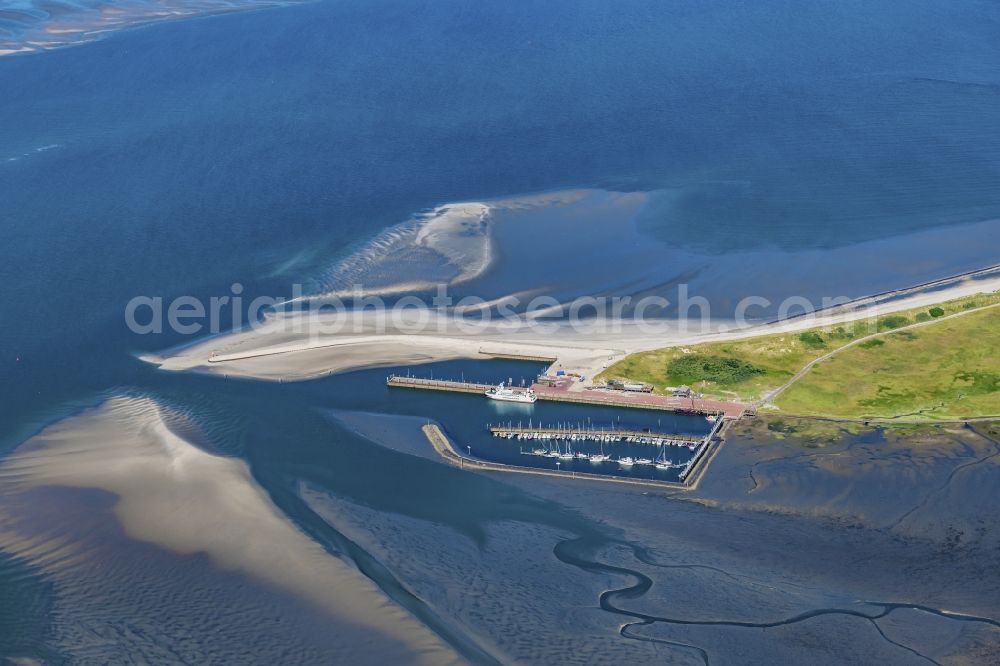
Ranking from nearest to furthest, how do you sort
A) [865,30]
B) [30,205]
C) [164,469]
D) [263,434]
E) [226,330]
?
[164,469] → [263,434] → [226,330] → [30,205] → [865,30]

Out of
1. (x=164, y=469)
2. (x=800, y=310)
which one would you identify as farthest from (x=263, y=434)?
(x=800, y=310)

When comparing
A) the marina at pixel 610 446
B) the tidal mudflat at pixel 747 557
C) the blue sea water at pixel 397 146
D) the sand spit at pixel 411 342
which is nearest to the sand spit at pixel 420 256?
the blue sea water at pixel 397 146

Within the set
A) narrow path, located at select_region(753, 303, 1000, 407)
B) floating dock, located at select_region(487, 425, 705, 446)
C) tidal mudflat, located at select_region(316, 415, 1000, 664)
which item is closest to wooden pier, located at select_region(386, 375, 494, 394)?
floating dock, located at select_region(487, 425, 705, 446)

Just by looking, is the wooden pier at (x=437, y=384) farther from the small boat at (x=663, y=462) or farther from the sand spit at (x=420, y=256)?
the small boat at (x=663, y=462)

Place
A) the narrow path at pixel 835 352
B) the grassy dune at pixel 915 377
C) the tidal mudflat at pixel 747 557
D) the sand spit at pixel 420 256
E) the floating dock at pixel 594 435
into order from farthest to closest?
1. the sand spit at pixel 420 256
2. the narrow path at pixel 835 352
3. the grassy dune at pixel 915 377
4. the floating dock at pixel 594 435
5. the tidal mudflat at pixel 747 557

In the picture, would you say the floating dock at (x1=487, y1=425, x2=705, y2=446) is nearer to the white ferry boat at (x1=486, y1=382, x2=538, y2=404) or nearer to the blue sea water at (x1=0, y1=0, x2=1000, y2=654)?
the white ferry boat at (x1=486, y1=382, x2=538, y2=404)

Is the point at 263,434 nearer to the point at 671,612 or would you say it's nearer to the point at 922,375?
the point at 671,612
